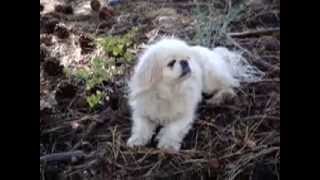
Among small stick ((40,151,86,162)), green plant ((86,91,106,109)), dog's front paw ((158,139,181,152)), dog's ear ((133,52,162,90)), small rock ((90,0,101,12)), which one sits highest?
small rock ((90,0,101,12))

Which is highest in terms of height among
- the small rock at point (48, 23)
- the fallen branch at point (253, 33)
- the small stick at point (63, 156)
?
the small rock at point (48, 23)

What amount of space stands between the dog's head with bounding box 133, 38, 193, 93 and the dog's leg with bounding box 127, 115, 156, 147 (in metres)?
0.16

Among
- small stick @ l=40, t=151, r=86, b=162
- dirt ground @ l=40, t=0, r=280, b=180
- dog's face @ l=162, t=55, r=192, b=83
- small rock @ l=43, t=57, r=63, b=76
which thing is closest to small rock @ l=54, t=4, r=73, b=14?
dirt ground @ l=40, t=0, r=280, b=180

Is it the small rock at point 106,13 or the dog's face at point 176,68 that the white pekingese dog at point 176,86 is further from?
the small rock at point 106,13

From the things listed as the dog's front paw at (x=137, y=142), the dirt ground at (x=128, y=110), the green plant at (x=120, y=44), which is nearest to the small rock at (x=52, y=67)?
the dirt ground at (x=128, y=110)

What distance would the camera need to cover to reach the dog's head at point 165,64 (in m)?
2.38

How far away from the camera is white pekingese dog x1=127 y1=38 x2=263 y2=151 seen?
2.42 meters

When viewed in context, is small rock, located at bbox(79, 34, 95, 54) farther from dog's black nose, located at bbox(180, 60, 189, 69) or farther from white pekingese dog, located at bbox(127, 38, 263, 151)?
dog's black nose, located at bbox(180, 60, 189, 69)

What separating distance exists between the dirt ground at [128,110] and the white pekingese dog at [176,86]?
0.04 meters

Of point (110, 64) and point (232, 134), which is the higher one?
point (110, 64)
